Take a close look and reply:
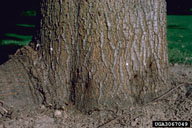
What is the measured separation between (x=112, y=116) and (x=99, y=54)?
719mm

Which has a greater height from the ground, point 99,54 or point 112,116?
point 99,54

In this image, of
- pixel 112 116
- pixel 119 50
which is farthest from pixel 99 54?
pixel 112 116

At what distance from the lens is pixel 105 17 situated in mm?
2635

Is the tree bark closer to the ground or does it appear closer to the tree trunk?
the tree trunk

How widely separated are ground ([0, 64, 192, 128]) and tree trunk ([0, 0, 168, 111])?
0.31 feet

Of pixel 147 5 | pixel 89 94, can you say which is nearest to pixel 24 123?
pixel 89 94

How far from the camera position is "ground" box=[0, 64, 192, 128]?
261 centimetres

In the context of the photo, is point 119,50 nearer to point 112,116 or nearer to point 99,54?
point 99,54

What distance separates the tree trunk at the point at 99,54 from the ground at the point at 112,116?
0.31ft

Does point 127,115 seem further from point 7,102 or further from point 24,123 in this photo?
point 7,102

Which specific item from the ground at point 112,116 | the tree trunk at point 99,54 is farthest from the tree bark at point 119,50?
the ground at point 112,116

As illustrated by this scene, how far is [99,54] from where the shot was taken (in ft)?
8.89

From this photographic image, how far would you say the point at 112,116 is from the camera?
9.05 ft

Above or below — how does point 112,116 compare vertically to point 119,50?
below
